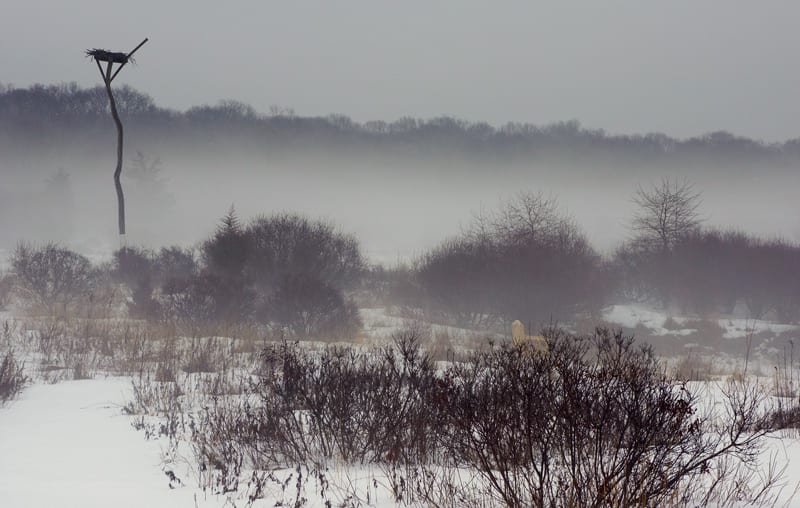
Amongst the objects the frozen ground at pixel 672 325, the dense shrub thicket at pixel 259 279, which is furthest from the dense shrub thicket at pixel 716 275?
the dense shrub thicket at pixel 259 279

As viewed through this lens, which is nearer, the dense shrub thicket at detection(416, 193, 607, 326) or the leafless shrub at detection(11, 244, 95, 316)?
the leafless shrub at detection(11, 244, 95, 316)

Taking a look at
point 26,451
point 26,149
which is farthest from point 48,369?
point 26,149

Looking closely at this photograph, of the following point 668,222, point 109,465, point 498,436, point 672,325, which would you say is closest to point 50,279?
point 109,465

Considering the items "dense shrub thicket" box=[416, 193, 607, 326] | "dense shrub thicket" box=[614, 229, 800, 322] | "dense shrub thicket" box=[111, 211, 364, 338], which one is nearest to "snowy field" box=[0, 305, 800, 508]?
"dense shrub thicket" box=[111, 211, 364, 338]

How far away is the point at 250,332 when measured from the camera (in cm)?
1443

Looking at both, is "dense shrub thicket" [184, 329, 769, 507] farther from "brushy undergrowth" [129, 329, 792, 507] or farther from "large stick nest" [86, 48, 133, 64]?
"large stick nest" [86, 48, 133, 64]

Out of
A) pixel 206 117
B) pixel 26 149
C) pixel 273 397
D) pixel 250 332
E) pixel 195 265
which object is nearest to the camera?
pixel 273 397

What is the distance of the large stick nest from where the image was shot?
19.8 meters

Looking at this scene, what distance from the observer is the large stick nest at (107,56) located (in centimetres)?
1977

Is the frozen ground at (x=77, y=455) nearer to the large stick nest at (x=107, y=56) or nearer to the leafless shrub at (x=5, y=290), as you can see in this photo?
the leafless shrub at (x=5, y=290)

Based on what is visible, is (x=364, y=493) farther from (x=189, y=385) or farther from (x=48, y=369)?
(x=48, y=369)

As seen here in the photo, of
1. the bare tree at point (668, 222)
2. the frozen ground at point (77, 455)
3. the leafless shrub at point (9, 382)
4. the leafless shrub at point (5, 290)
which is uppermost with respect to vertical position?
the bare tree at point (668, 222)

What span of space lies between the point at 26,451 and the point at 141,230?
45.7m

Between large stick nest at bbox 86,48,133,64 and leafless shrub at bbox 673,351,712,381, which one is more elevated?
large stick nest at bbox 86,48,133,64
